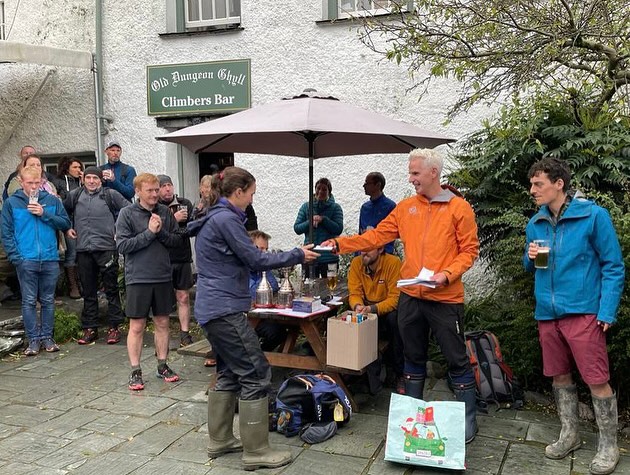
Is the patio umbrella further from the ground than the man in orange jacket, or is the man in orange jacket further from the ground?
the patio umbrella

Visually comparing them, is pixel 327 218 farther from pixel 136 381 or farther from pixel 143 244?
pixel 136 381

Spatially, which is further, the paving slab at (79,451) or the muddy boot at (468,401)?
the muddy boot at (468,401)

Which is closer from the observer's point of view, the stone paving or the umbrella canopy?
the stone paving

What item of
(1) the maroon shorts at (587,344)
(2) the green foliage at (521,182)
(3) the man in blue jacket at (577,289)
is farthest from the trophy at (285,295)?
(1) the maroon shorts at (587,344)

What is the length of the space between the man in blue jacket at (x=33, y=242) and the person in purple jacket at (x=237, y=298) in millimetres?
3284

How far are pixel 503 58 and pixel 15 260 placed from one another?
519cm

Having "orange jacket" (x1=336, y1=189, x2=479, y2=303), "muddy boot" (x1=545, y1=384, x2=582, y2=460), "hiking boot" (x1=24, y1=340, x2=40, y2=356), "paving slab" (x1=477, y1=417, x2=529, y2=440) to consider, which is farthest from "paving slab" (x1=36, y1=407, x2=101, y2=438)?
"muddy boot" (x1=545, y1=384, x2=582, y2=460)

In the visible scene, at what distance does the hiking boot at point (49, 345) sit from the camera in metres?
6.76

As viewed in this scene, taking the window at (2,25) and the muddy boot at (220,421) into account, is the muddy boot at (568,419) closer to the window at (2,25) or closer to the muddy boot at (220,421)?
the muddy boot at (220,421)

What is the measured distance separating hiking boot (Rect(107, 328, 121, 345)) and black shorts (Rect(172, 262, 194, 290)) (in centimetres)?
117

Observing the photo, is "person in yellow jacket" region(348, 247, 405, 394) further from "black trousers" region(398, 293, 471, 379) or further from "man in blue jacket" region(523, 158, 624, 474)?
"man in blue jacket" region(523, 158, 624, 474)

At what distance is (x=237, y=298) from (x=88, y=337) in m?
3.86

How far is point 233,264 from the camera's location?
13.0ft

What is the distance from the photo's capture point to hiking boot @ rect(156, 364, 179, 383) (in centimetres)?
562
